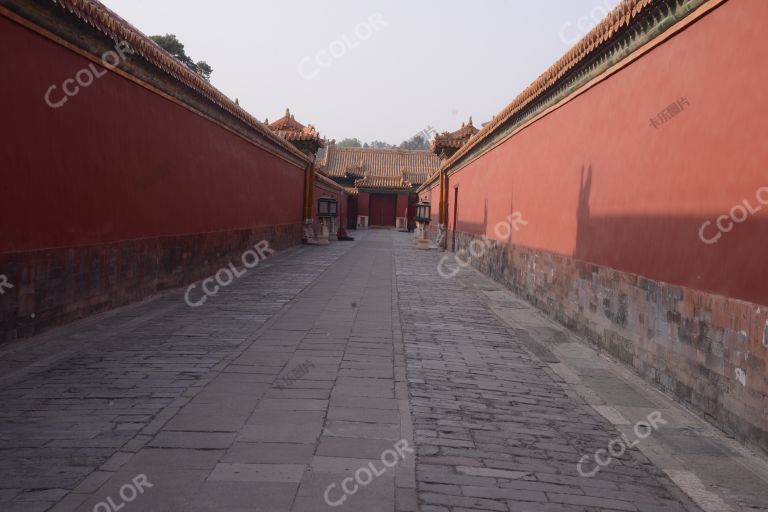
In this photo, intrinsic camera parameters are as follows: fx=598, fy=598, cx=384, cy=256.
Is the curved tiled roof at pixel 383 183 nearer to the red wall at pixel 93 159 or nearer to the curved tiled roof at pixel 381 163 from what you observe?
the curved tiled roof at pixel 381 163

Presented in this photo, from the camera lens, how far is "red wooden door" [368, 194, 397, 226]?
151ft

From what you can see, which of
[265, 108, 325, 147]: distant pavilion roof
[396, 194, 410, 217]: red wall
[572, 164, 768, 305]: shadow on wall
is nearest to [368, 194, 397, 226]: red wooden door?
[396, 194, 410, 217]: red wall

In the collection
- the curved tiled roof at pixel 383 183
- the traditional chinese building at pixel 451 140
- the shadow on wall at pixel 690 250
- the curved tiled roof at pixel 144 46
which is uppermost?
the traditional chinese building at pixel 451 140

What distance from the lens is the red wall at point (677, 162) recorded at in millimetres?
4188

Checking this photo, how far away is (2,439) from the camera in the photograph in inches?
142

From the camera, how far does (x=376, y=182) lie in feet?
146

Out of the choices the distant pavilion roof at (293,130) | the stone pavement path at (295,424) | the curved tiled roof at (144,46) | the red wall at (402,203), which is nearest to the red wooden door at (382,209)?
the red wall at (402,203)

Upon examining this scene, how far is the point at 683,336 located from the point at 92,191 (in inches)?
258

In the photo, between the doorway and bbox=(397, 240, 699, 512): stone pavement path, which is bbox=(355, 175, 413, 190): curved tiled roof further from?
bbox=(397, 240, 699, 512): stone pavement path

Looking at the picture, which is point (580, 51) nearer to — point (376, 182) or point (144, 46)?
point (144, 46)

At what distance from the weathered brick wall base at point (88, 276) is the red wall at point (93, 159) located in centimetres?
17

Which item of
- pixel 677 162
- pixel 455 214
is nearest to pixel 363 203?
pixel 455 214

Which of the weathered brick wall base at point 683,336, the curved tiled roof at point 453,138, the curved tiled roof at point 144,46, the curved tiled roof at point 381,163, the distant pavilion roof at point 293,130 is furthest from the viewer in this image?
the curved tiled roof at point 381,163

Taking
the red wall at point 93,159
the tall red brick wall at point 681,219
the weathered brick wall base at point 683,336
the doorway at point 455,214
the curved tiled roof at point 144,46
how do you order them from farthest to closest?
the doorway at point 455,214 < the curved tiled roof at point 144,46 < the red wall at point 93,159 < the tall red brick wall at point 681,219 < the weathered brick wall base at point 683,336
